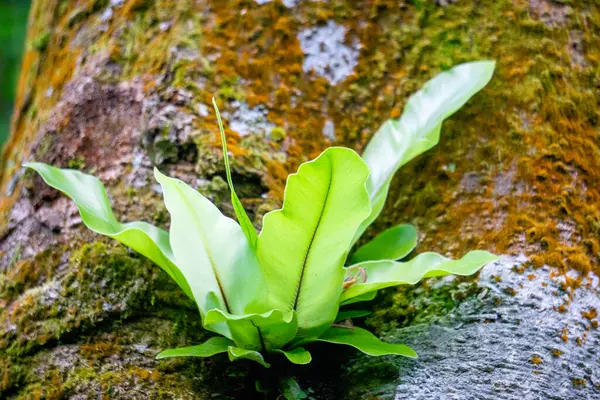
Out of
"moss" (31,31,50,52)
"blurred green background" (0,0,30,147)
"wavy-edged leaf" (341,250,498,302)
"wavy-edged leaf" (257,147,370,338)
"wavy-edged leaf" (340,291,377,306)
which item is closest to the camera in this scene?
A: "wavy-edged leaf" (257,147,370,338)

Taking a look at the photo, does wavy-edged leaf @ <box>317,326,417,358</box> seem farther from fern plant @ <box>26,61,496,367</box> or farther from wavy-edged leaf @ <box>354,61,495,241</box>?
wavy-edged leaf @ <box>354,61,495,241</box>

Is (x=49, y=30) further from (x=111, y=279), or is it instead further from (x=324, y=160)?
(x=324, y=160)

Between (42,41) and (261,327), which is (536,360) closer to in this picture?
(261,327)

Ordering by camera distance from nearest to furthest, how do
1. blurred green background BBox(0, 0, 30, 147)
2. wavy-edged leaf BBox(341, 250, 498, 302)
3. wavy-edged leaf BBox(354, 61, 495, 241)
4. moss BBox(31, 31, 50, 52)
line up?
wavy-edged leaf BBox(341, 250, 498, 302) → wavy-edged leaf BBox(354, 61, 495, 241) → moss BBox(31, 31, 50, 52) → blurred green background BBox(0, 0, 30, 147)

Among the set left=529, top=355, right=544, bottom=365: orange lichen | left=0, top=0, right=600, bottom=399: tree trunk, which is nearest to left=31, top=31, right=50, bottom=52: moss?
left=0, top=0, right=600, bottom=399: tree trunk

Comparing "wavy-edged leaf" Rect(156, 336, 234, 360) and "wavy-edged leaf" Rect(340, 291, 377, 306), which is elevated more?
"wavy-edged leaf" Rect(156, 336, 234, 360)

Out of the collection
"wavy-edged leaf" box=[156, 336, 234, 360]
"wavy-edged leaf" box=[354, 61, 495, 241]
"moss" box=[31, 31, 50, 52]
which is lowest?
"wavy-edged leaf" box=[156, 336, 234, 360]

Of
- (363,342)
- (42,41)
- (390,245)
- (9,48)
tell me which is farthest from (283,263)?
(9,48)
